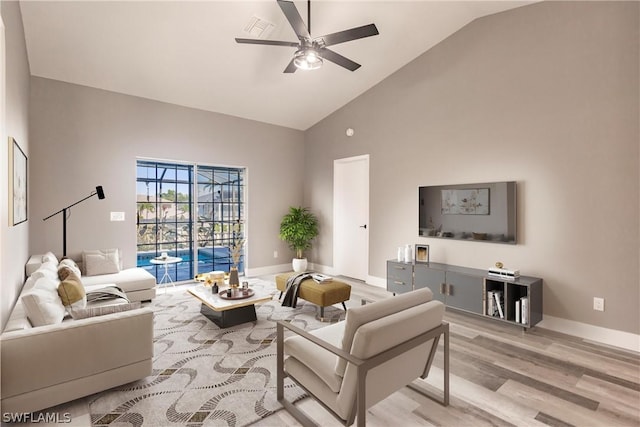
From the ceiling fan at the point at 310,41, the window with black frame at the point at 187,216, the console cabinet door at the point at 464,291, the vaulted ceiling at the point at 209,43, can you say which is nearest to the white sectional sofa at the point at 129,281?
the window with black frame at the point at 187,216

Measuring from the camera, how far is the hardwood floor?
2064mm

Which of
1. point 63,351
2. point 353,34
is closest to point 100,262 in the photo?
point 63,351

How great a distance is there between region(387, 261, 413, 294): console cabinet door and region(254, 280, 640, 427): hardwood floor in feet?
3.68

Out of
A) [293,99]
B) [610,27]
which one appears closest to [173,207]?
[293,99]

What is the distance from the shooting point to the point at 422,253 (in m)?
4.54

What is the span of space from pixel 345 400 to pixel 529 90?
12.6 ft

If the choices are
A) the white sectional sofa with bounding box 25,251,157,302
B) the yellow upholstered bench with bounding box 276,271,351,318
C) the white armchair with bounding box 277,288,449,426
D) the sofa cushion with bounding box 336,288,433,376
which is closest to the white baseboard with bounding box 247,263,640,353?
the white armchair with bounding box 277,288,449,426

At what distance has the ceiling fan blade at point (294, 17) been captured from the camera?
107 inches

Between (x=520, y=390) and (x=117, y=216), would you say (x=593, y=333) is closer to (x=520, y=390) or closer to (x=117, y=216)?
(x=520, y=390)

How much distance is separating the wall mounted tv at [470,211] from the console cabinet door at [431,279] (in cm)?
59

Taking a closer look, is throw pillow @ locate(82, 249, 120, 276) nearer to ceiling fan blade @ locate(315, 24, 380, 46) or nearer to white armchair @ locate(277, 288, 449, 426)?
white armchair @ locate(277, 288, 449, 426)

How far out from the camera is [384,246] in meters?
5.28

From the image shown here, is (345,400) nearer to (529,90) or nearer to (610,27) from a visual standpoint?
(529,90)

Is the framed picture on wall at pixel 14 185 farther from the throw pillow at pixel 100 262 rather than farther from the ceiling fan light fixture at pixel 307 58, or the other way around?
the ceiling fan light fixture at pixel 307 58
